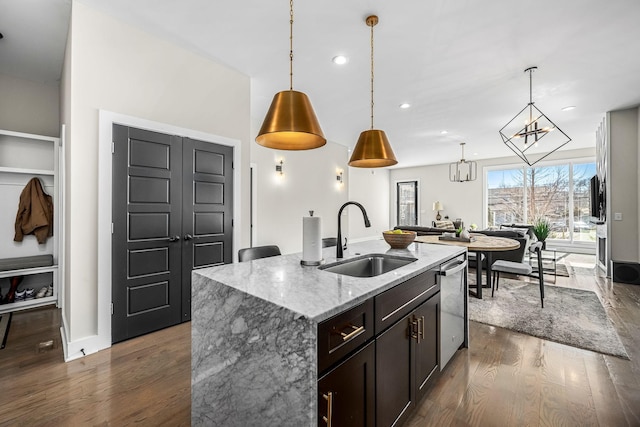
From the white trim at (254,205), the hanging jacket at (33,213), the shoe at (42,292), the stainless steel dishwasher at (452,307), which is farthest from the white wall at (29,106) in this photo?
the stainless steel dishwasher at (452,307)

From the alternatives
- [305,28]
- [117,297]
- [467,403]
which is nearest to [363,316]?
[467,403]

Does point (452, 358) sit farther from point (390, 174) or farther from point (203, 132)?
point (390, 174)

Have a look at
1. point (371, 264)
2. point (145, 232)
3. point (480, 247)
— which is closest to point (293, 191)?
point (145, 232)

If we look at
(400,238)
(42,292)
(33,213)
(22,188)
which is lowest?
(42,292)

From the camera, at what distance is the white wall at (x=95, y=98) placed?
2.35 m

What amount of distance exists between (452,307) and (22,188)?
4892 millimetres

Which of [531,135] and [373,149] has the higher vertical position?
[531,135]

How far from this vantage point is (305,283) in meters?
1.28

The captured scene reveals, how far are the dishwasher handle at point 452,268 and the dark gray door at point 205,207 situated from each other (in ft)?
7.78

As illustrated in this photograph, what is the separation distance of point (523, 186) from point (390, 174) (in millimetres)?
4383

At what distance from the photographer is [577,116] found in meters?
5.07

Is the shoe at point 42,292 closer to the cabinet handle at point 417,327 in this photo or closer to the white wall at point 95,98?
the white wall at point 95,98

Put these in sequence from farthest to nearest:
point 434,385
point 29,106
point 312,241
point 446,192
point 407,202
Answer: point 407,202
point 446,192
point 29,106
point 434,385
point 312,241

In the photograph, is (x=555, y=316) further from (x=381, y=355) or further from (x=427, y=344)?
(x=381, y=355)
